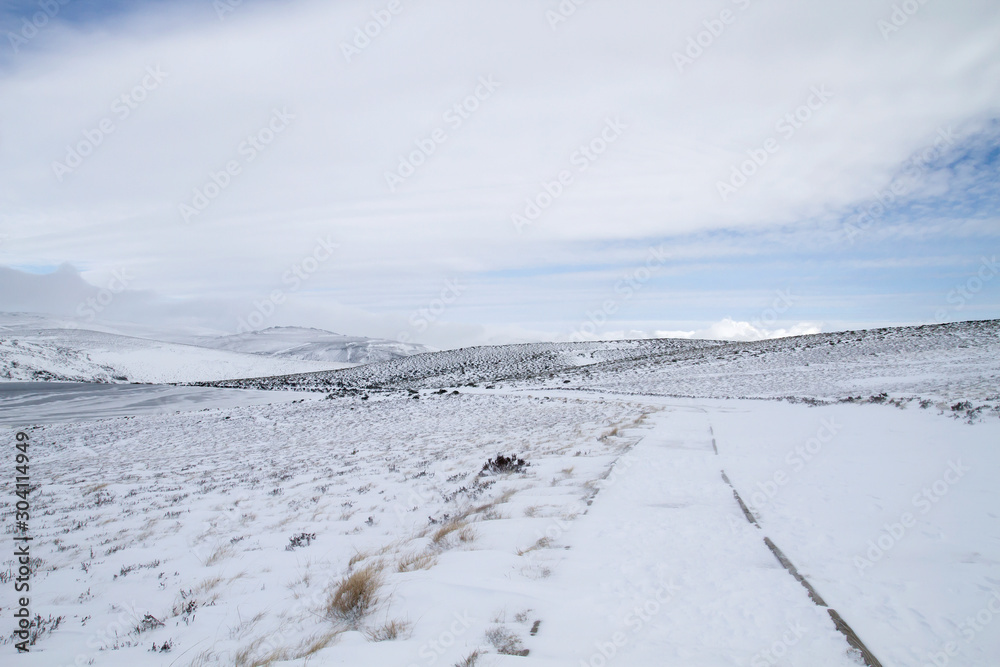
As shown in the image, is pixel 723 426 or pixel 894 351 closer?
pixel 723 426

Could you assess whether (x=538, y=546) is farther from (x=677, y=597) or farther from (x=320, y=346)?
(x=320, y=346)

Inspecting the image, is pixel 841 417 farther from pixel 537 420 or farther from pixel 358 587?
pixel 358 587

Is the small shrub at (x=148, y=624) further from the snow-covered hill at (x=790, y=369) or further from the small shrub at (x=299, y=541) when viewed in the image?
the snow-covered hill at (x=790, y=369)

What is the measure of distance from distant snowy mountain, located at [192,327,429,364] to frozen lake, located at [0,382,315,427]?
67.3 m

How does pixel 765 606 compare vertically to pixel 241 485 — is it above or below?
above

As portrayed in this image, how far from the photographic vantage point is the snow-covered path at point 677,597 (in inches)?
139

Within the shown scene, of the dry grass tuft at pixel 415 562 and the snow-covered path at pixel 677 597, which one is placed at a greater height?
the snow-covered path at pixel 677 597

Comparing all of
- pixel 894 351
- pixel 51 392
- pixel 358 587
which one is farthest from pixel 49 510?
pixel 894 351

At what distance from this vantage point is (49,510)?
9.50 m

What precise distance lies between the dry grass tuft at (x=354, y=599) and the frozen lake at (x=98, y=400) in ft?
117

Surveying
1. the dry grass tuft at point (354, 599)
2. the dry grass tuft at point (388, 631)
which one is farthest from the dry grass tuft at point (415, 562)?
the dry grass tuft at point (388, 631)

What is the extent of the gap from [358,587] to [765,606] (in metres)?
3.47

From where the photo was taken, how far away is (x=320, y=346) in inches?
6156

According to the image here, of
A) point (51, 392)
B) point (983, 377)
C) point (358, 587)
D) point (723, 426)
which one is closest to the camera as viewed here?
point (358, 587)
